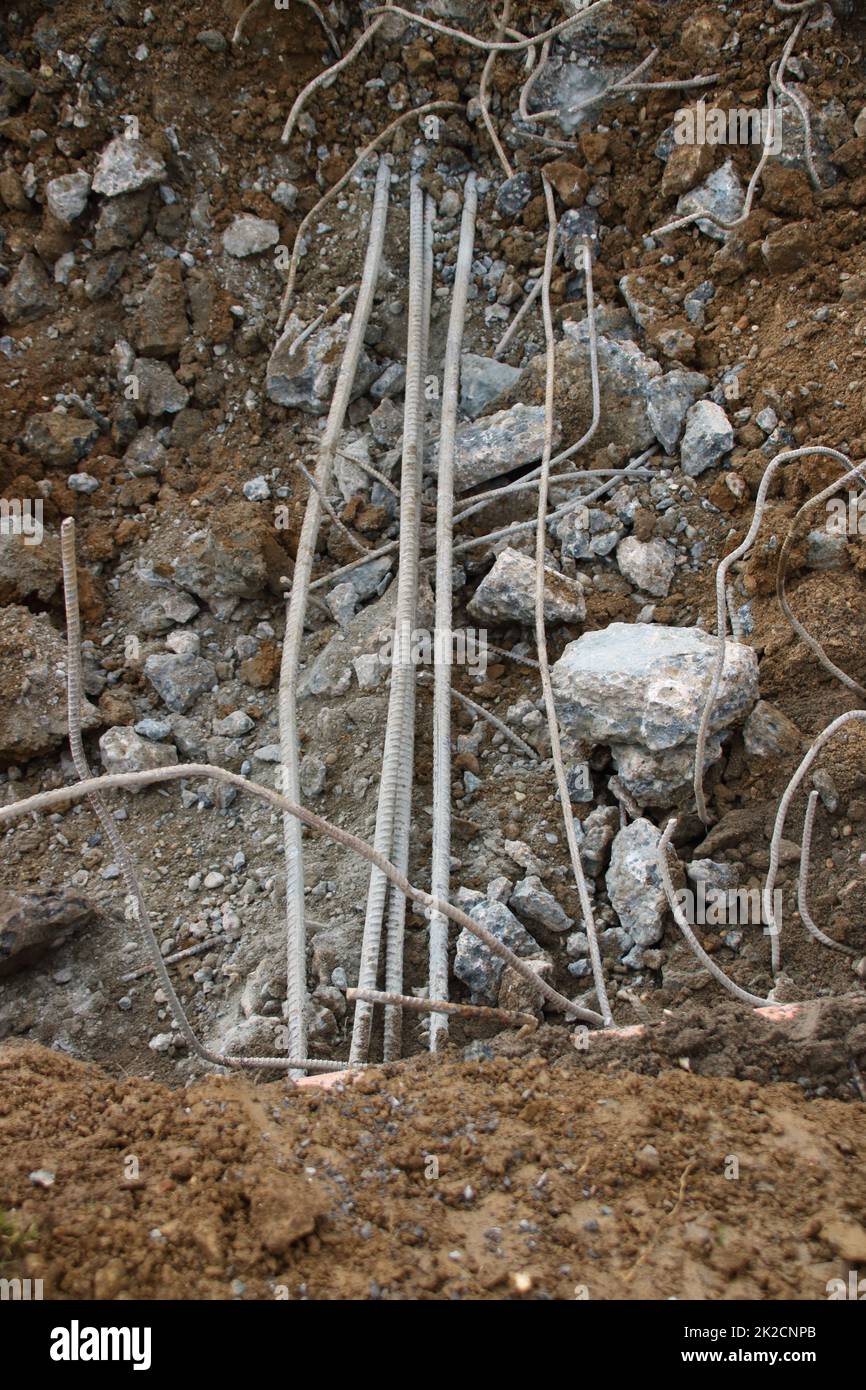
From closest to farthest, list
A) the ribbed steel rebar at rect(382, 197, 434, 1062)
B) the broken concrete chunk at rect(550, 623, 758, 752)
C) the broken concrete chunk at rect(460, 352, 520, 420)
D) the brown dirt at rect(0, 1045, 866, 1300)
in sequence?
the brown dirt at rect(0, 1045, 866, 1300) → the ribbed steel rebar at rect(382, 197, 434, 1062) → the broken concrete chunk at rect(550, 623, 758, 752) → the broken concrete chunk at rect(460, 352, 520, 420)

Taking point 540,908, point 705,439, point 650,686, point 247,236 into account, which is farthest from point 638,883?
point 247,236

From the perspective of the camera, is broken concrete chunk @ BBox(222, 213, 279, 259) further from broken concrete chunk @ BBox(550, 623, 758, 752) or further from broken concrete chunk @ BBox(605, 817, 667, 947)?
broken concrete chunk @ BBox(605, 817, 667, 947)

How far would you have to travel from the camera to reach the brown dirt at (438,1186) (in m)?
1.77

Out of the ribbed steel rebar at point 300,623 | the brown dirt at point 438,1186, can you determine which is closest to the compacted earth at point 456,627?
the brown dirt at point 438,1186

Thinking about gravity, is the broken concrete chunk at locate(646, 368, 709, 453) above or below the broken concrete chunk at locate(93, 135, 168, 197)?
below

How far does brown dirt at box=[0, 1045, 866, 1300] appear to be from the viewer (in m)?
1.77

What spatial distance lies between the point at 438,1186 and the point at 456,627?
222 centimetres

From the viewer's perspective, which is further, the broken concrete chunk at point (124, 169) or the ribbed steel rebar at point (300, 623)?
the broken concrete chunk at point (124, 169)

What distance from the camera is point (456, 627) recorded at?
3801 millimetres

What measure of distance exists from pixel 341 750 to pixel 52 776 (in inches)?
43.4

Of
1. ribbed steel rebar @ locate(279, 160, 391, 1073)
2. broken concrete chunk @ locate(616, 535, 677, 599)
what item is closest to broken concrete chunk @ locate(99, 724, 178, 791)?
ribbed steel rebar @ locate(279, 160, 391, 1073)

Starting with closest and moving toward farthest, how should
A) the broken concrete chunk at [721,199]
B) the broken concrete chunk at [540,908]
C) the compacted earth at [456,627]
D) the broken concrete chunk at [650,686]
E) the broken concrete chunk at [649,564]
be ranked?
the compacted earth at [456,627] < the broken concrete chunk at [540,908] < the broken concrete chunk at [650,686] < the broken concrete chunk at [649,564] < the broken concrete chunk at [721,199]

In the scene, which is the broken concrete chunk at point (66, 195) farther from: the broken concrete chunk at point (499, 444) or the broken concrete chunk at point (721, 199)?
the broken concrete chunk at point (721, 199)

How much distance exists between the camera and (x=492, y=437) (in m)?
4.05
